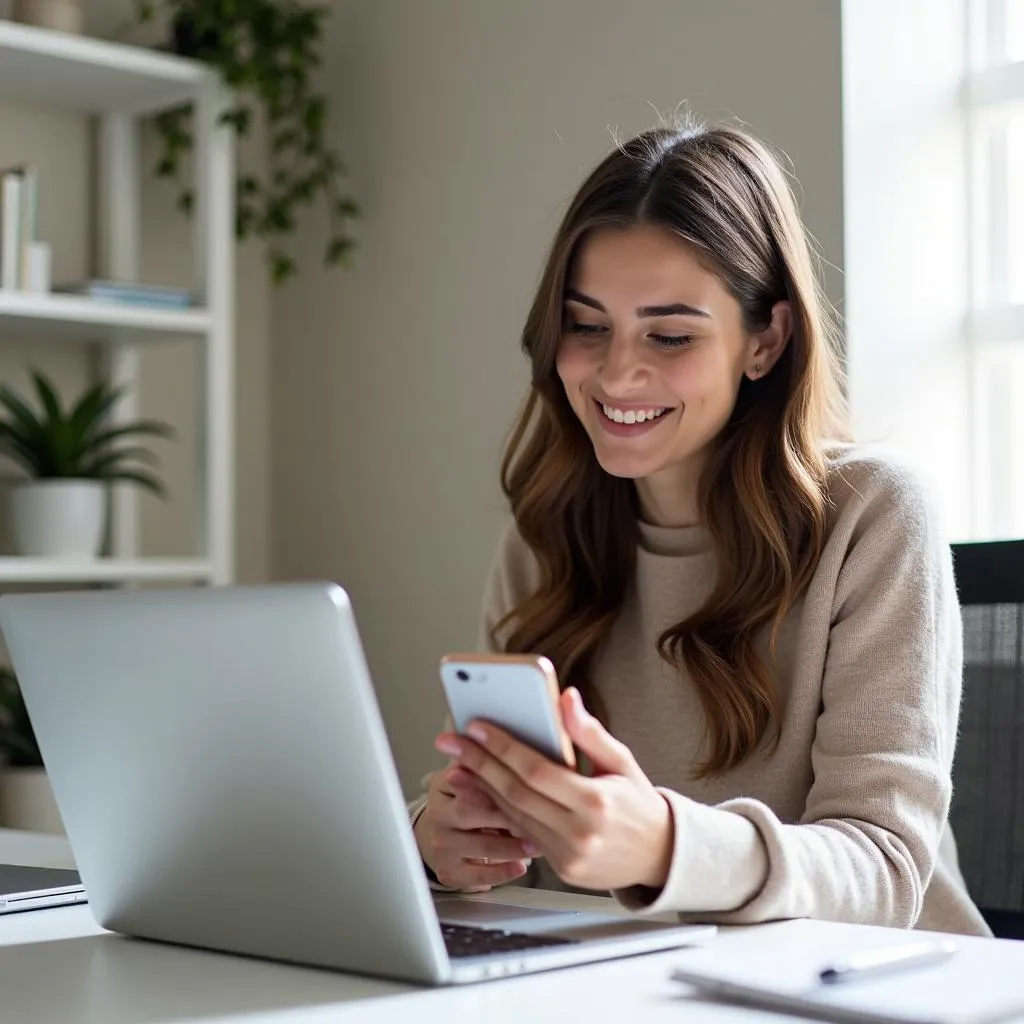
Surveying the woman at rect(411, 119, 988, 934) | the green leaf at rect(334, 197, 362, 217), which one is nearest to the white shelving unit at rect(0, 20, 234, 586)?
the green leaf at rect(334, 197, 362, 217)

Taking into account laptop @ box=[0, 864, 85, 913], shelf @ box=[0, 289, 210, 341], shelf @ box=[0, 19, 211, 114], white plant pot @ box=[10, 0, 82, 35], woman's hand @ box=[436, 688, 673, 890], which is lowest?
laptop @ box=[0, 864, 85, 913]

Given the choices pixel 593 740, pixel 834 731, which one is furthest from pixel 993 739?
pixel 593 740

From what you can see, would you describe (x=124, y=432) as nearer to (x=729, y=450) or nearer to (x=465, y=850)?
(x=729, y=450)

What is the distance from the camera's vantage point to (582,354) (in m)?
1.58

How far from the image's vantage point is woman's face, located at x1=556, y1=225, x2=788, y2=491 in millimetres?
1518

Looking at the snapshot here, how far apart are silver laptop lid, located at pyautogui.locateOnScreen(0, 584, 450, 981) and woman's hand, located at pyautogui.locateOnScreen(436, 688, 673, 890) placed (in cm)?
11

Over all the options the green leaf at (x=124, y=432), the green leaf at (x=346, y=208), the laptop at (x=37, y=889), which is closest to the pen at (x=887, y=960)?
the laptop at (x=37, y=889)

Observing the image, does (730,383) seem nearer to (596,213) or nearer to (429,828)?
(596,213)

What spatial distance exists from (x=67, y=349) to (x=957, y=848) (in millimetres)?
2072

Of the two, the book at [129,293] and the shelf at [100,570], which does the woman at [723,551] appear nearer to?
the shelf at [100,570]

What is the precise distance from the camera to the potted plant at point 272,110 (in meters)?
2.89

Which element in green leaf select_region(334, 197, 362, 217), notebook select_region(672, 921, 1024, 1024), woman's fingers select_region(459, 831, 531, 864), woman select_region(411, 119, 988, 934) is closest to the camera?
notebook select_region(672, 921, 1024, 1024)

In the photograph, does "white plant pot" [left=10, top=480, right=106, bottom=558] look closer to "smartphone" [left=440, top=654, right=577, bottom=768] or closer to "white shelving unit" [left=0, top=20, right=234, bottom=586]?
"white shelving unit" [left=0, top=20, right=234, bottom=586]

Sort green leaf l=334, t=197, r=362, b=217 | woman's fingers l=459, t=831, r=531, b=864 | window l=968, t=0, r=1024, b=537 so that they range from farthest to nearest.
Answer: green leaf l=334, t=197, r=362, b=217, window l=968, t=0, r=1024, b=537, woman's fingers l=459, t=831, r=531, b=864
